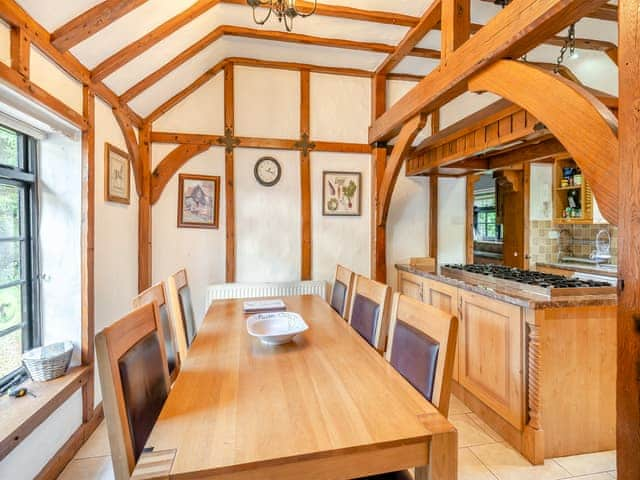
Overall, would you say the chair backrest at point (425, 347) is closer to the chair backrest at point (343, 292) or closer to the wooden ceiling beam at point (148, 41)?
the chair backrest at point (343, 292)

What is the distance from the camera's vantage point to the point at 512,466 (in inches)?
72.9

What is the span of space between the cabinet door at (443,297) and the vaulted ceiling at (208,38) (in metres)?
2.10

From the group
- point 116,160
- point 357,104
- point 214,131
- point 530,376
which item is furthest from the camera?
point 357,104

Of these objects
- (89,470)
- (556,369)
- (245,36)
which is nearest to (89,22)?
(245,36)

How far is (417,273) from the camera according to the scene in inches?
124

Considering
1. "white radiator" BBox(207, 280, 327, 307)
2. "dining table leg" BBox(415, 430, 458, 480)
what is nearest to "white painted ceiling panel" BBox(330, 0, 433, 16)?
"white radiator" BBox(207, 280, 327, 307)

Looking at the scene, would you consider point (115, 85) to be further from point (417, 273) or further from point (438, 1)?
point (417, 273)

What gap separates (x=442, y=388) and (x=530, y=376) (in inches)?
44.5

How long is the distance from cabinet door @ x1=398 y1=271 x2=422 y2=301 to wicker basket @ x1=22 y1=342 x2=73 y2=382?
Result: 8.55 feet

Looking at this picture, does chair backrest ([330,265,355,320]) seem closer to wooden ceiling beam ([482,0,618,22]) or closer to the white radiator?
the white radiator

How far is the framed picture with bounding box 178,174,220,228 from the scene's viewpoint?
10.6ft

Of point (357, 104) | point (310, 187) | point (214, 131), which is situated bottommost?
point (310, 187)

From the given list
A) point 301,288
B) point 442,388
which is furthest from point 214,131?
point 442,388

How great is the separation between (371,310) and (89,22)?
84.2 inches
